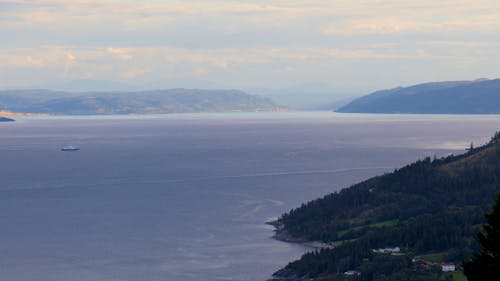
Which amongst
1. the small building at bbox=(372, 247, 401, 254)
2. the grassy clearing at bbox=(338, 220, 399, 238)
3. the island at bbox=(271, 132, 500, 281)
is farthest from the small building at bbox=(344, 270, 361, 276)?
the grassy clearing at bbox=(338, 220, 399, 238)

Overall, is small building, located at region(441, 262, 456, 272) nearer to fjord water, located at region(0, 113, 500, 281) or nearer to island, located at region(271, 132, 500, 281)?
island, located at region(271, 132, 500, 281)

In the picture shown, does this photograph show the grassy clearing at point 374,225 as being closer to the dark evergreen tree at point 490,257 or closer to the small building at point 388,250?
the small building at point 388,250

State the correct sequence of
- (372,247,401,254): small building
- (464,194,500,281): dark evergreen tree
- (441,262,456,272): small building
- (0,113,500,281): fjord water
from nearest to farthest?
(464,194,500,281): dark evergreen tree
(441,262,456,272): small building
(0,113,500,281): fjord water
(372,247,401,254): small building

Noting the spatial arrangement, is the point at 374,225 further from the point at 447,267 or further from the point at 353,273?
the point at 447,267

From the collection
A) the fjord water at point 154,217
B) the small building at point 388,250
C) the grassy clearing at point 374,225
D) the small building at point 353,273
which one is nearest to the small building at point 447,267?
the small building at point 353,273

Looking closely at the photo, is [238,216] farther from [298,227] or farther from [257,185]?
[257,185]
